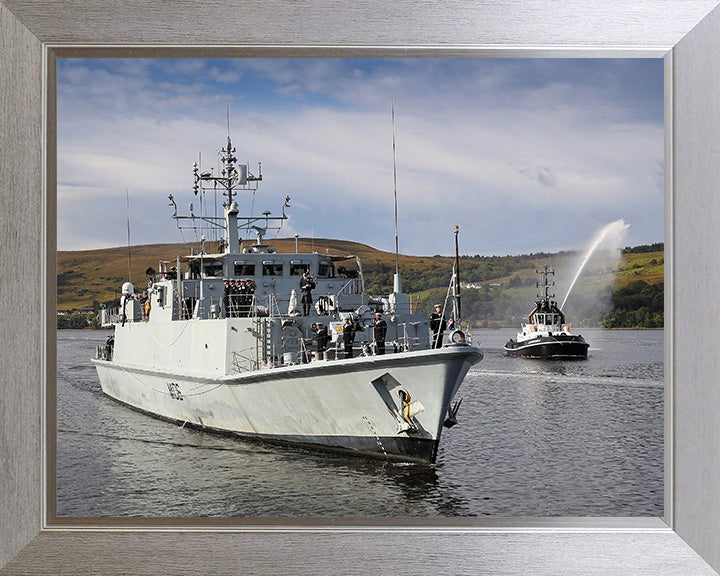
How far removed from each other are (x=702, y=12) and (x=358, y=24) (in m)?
2.00

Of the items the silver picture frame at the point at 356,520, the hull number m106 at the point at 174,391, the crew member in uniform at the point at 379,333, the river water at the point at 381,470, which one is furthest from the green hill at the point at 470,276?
the silver picture frame at the point at 356,520

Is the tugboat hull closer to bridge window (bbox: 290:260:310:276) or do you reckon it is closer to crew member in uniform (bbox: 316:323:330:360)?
bridge window (bbox: 290:260:310:276)

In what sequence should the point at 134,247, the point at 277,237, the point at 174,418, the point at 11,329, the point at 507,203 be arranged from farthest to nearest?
the point at 277,237 < the point at 174,418 < the point at 507,203 < the point at 134,247 < the point at 11,329

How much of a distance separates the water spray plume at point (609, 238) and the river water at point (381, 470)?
1298 millimetres

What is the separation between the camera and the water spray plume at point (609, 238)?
30.7ft

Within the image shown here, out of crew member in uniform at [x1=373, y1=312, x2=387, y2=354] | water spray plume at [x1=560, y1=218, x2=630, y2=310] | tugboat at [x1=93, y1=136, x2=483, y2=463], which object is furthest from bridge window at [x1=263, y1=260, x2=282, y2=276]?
water spray plume at [x1=560, y1=218, x2=630, y2=310]

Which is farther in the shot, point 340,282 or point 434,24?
point 340,282

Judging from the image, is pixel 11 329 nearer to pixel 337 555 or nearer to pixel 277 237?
pixel 337 555

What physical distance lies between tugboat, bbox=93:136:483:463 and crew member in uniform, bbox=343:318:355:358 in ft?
0.05

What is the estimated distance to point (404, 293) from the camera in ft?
36.2

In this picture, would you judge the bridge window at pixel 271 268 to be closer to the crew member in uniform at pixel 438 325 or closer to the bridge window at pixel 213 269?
the bridge window at pixel 213 269

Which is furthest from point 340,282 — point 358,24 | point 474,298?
point 358,24

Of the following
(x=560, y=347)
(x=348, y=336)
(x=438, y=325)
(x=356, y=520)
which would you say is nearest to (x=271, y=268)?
(x=348, y=336)

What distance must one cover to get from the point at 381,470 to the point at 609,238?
14.5 ft
